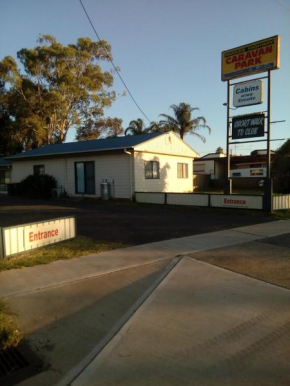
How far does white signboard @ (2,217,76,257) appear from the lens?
645 centimetres

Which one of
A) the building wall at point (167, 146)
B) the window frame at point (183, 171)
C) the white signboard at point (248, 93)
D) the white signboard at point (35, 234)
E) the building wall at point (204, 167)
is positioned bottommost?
the white signboard at point (35, 234)

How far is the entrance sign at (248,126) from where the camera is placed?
1402cm

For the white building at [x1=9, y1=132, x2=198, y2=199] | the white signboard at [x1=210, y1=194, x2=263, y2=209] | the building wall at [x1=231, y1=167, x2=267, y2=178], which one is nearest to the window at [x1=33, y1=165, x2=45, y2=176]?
the white building at [x1=9, y1=132, x2=198, y2=199]

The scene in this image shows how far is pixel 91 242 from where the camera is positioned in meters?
8.04

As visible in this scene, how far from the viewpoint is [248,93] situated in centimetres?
1428

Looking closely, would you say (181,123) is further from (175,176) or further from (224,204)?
(224,204)

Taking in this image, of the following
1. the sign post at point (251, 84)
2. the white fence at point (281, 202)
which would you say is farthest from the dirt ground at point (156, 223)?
the sign post at point (251, 84)

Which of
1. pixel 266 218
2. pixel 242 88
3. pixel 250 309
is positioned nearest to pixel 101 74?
pixel 242 88

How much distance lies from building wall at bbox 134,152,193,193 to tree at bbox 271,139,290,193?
22.3 feet

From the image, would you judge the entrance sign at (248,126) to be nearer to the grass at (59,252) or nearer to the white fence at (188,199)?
the white fence at (188,199)

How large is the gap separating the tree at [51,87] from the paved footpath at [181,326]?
113 feet

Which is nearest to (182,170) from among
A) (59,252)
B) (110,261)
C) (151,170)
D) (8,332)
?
(151,170)

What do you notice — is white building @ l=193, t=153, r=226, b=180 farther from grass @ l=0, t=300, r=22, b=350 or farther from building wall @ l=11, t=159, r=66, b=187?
grass @ l=0, t=300, r=22, b=350

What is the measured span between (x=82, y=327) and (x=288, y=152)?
24698 mm
